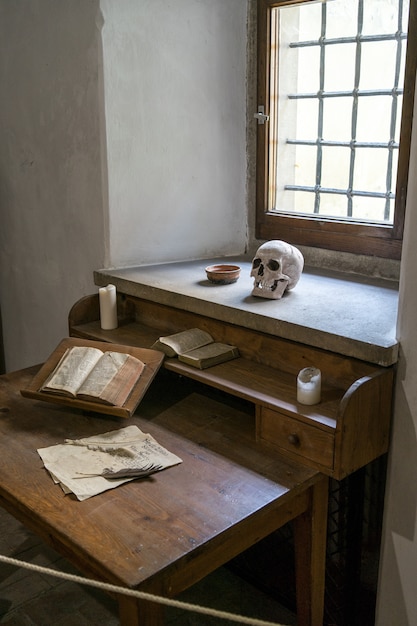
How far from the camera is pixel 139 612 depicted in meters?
1.25

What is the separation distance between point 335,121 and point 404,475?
4.50 ft

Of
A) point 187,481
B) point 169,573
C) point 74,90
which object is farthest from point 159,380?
point 74,90

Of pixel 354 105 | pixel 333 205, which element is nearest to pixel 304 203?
pixel 333 205

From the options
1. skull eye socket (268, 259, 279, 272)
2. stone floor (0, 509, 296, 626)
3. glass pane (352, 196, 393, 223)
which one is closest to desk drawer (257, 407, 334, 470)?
skull eye socket (268, 259, 279, 272)

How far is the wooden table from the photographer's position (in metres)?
1.28

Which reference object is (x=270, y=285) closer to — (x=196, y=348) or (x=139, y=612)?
(x=196, y=348)

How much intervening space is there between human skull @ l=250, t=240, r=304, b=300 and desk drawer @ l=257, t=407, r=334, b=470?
46 centimetres

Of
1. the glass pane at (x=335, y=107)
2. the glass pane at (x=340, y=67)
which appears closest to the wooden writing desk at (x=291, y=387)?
the glass pane at (x=335, y=107)

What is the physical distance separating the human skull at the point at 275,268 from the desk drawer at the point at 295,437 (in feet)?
1.50

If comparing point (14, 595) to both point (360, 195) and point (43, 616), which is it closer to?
point (43, 616)

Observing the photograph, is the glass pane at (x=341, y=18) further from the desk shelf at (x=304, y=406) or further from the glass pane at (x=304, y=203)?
the desk shelf at (x=304, y=406)

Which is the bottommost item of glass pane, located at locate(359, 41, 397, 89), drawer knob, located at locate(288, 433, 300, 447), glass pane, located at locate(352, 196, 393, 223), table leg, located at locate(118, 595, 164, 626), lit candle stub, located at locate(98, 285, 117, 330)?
table leg, located at locate(118, 595, 164, 626)

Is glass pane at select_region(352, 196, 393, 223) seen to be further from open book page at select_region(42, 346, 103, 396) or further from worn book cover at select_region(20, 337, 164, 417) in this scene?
open book page at select_region(42, 346, 103, 396)

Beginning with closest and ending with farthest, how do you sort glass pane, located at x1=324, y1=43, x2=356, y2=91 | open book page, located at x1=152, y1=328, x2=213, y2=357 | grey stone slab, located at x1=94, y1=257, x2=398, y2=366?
1. grey stone slab, located at x1=94, y1=257, x2=398, y2=366
2. open book page, located at x1=152, y1=328, x2=213, y2=357
3. glass pane, located at x1=324, y1=43, x2=356, y2=91
